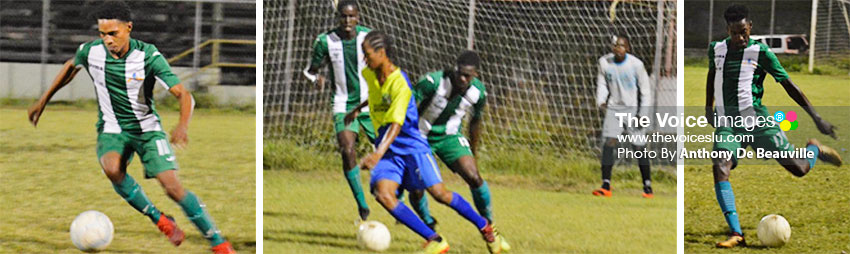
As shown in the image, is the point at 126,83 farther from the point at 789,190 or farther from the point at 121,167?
the point at 789,190

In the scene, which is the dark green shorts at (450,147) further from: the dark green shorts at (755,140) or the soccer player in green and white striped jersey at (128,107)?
the dark green shorts at (755,140)

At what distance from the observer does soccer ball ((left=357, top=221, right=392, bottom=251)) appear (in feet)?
17.0

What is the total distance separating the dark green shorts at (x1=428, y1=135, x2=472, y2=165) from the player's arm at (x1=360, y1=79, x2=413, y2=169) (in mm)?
254

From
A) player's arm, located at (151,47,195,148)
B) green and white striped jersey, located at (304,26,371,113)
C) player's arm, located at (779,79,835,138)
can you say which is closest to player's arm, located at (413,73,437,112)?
green and white striped jersey, located at (304,26,371,113)

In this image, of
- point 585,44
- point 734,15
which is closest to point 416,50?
point 585,44

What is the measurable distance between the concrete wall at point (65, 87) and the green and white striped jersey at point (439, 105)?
1.44 metres

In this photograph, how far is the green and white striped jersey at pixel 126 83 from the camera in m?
5.21

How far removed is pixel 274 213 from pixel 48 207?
55.0 inches

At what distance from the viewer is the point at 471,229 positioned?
540 cm

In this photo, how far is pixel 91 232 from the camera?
513 centimetres

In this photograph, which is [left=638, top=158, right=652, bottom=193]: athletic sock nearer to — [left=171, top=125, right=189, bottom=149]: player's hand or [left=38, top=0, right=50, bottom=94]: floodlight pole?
[left=171, top=125, right=189, bottom=149]: player's hand

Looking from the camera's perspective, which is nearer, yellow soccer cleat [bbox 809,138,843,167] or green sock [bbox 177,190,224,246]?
green sock [bbox 177,190,224,246]

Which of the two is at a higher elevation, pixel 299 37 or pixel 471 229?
pixel 299 37

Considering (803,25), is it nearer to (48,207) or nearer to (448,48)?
(448,48)
